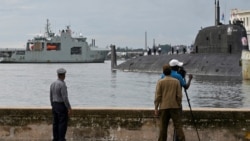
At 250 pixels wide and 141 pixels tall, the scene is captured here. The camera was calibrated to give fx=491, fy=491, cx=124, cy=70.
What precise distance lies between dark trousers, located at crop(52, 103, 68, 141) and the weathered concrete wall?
633 mm

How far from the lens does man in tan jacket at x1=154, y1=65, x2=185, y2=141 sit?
8.05 meters

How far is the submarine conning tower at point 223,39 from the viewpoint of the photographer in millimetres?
45969

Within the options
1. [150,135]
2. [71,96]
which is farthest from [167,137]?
[71,96]

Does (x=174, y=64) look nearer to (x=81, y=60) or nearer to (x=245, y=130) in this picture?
(x=245, y=130)

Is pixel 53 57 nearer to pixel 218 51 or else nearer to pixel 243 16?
pixel 243 16

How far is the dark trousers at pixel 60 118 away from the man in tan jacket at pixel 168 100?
5.27 ft

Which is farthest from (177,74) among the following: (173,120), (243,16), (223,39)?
(243,16)

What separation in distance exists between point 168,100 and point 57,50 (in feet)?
413

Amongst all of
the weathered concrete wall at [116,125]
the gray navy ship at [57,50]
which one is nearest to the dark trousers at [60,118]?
the weathered concrete wall at [116,125]

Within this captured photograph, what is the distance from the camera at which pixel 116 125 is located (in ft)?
30.0

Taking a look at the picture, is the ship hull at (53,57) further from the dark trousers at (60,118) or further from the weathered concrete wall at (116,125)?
the dark trousers at (60,118)

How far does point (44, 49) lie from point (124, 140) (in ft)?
414

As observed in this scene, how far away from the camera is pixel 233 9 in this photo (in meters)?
110

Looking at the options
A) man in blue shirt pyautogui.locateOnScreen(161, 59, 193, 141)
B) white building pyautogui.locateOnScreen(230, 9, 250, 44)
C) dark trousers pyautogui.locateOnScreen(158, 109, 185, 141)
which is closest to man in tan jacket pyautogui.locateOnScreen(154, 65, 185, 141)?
dark trousers pyautogui.locateOnScreen(158, 109, 185, 141)
